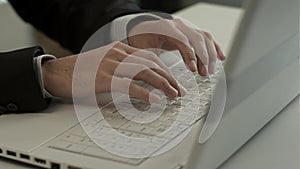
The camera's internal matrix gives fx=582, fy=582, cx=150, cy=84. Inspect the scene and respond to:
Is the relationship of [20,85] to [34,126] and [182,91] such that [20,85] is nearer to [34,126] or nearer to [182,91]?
[34,126]

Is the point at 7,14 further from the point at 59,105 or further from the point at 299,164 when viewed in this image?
the point at 299,164

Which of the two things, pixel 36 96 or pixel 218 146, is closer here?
pixel 218 146

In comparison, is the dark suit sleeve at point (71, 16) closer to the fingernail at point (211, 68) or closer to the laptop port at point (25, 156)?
the fingernail at point (211, 68)

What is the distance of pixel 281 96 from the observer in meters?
0.95

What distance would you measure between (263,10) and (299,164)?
31 centimetres

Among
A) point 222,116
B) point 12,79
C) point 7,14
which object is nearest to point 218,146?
point 222,116

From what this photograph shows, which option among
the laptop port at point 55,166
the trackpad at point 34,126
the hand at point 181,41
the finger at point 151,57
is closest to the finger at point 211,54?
the hand at point 181,41

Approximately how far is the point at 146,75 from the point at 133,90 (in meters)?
0.04

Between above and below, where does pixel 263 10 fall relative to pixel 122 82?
above

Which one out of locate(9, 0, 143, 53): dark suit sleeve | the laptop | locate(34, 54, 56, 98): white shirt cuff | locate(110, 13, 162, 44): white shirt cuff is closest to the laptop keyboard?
the laptop

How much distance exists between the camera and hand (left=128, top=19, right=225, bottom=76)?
1074mm

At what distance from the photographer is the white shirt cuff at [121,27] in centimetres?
126

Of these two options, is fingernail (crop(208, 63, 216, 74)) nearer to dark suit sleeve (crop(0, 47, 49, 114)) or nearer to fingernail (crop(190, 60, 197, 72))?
fingernail (crop(190, 60, 197, 72))

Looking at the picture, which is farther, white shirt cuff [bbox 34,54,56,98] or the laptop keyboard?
white shirt cuff [bbox 34,54,56,98]
